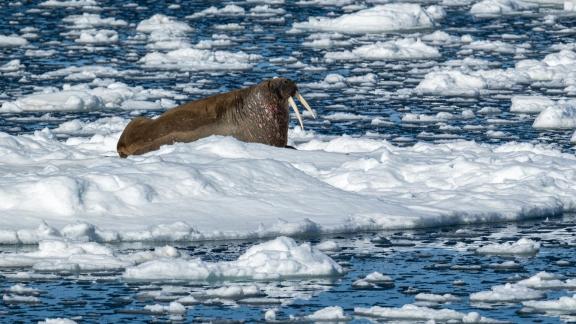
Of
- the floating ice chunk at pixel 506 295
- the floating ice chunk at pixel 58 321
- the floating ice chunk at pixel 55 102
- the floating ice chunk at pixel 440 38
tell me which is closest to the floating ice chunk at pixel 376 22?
the floating ice chunk at pixel 440 38

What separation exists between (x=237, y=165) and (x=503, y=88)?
9.22m

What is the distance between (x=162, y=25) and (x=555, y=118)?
1239 centimetres

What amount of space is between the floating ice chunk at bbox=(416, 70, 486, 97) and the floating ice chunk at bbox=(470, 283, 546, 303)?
10901 mm

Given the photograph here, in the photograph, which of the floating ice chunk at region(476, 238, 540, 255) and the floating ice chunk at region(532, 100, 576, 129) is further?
the floating ice chunk at region(532, 100, 576, 129)

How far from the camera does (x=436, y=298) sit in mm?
8203

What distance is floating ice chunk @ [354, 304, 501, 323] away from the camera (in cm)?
765

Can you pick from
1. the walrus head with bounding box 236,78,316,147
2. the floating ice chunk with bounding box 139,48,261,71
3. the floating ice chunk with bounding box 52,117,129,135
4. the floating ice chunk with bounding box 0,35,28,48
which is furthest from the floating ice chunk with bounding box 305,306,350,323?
the floating ice chunk with bounding box 0,35,28,48

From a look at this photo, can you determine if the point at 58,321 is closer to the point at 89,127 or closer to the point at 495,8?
the point at 89,127

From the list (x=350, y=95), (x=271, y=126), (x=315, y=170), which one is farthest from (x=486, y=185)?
(x=350, y=95)

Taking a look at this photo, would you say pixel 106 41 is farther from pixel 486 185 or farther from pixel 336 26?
pixel 486 185

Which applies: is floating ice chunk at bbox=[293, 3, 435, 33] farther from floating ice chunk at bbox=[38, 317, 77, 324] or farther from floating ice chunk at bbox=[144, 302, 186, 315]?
floating ice chunk at bbox=[38, 317, 77, 324]

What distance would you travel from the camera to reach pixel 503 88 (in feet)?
64.5

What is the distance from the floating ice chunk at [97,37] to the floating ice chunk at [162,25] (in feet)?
3.74

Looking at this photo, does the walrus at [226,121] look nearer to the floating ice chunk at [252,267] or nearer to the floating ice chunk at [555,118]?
the floating ice chunk at [555,118]
